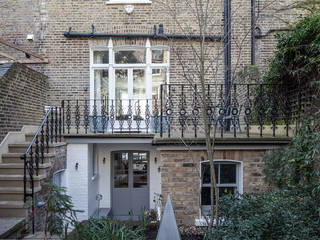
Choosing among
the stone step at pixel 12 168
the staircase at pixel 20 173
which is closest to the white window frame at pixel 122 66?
the staircase at pixel 20 173

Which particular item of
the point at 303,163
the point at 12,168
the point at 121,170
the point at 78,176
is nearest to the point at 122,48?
the point at 121,170

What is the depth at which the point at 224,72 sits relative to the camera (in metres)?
7.41

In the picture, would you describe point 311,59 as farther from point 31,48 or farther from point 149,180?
point 31,48

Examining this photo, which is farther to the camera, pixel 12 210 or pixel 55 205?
pixel 12 210

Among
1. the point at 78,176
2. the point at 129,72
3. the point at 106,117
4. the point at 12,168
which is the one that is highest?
the point at 129,72

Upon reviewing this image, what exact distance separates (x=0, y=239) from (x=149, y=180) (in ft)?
15.0

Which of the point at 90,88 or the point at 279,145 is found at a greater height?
the point at 90,88

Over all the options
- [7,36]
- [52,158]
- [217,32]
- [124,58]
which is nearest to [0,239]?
[52,158]

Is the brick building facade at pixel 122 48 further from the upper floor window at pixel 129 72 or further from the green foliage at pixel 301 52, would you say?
the green foliage at pixel 301 52

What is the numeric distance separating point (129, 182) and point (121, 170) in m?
0.47

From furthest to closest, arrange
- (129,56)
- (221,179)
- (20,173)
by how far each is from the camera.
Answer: (129,56), (221,179), (20,173)

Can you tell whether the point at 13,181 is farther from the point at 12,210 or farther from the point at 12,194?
the point at 12,210

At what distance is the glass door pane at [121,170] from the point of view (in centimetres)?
751

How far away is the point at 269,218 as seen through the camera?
2.83 metres
